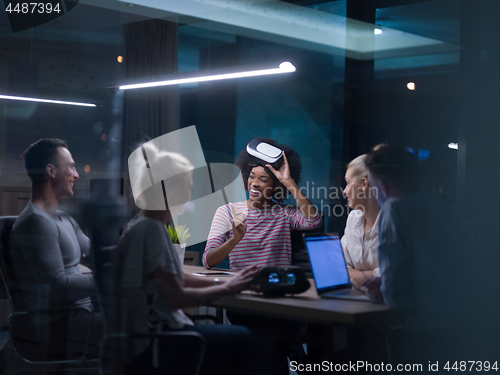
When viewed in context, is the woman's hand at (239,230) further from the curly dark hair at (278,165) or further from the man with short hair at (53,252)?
the man with short hair at (53,252)

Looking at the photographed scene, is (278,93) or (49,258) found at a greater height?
(278,93)

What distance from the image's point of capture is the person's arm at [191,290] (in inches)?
64.9

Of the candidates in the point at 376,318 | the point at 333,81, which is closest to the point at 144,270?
the point at 376,318

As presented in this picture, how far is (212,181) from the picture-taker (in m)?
2.46

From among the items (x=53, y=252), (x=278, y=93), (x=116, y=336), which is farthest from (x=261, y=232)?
(x=278, y=93)

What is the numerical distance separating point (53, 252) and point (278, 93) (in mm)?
2689

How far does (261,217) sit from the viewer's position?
224 cm

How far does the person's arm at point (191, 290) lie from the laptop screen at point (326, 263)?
231 mm

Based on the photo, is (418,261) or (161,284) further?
(418,261)

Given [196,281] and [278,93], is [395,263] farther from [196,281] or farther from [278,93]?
Answer: [278,93]

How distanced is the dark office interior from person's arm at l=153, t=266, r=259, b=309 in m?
0.28

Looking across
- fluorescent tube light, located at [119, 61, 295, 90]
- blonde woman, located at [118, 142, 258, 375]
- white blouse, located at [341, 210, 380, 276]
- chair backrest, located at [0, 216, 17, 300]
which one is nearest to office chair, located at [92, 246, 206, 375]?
blonde woman, located at [118, 142, 258, 375]

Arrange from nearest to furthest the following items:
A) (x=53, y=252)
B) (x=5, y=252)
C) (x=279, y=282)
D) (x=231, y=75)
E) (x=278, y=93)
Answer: (x=279, y=282), (x=53, y=252), (x=5, y=252), (x=231, y=75), (x=278, y=93)

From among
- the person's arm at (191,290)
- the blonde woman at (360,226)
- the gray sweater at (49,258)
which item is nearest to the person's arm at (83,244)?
the gray sweater at (49,258)
